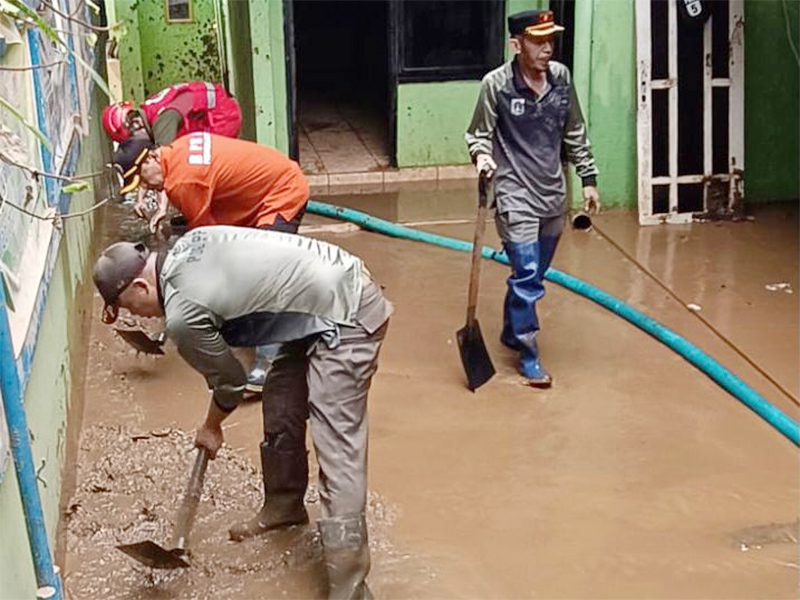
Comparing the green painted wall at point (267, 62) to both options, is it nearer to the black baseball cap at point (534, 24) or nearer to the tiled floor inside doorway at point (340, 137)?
the tiled floor inside doorway at point (340, 137)

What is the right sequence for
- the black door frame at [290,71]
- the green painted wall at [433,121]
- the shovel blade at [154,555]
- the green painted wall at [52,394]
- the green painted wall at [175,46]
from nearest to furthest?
1. the green painted wall at [52,394]
2. the shovel blade at [154,555]
3. the black door frame at [290,71]
4. the green painted wall at [433,121]
5. the green painted wall at [175,46]

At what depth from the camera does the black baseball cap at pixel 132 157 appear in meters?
4.76

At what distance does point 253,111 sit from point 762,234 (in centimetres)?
344

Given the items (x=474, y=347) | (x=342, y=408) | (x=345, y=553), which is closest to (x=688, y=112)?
(x=474, y=347)

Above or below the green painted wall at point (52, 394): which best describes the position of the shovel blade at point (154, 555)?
below

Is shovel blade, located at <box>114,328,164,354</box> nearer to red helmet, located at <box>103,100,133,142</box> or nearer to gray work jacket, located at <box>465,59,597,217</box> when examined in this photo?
red helmet, located at <box>103,100,133,142</box>

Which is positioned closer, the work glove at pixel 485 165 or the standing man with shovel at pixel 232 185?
the standing man with shovel at pixel 232 185

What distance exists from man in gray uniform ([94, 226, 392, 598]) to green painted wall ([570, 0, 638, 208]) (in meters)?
4.13

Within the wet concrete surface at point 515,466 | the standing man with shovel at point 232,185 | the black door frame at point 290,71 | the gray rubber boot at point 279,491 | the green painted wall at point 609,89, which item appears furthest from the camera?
the black door frame at point 290,71

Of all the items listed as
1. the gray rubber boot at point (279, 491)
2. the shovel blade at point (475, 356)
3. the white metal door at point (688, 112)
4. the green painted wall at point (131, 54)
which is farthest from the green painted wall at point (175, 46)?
the gray rubber boot at point (279, 491)

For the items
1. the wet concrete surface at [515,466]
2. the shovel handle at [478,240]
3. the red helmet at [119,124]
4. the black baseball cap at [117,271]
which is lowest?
the wet concrete surface at [515,466]

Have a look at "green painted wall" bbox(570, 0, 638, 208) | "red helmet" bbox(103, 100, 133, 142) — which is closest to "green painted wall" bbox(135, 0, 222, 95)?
"green painted wall" bbox(570, 0, 638, 208)

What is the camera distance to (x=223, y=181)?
15.2 feet

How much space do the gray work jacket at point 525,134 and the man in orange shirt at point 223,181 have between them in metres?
0.86
